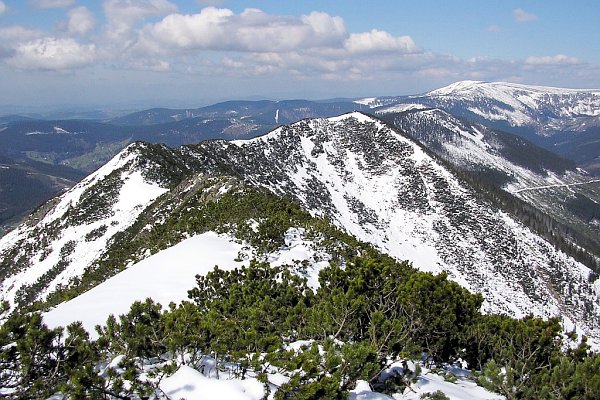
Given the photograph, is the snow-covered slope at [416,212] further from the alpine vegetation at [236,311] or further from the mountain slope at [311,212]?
the alpine vegetation at [236,311]

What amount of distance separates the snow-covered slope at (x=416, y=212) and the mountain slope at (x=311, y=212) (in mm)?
386

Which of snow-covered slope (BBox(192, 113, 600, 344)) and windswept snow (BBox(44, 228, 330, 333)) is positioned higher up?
windswept snow (BBox(44, 228, 330, 333))

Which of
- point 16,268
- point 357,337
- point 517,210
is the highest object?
point 357,337

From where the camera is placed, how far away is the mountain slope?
42.6m

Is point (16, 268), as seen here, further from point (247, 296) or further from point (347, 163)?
point (347, 163)

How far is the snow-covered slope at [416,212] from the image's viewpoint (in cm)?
9112

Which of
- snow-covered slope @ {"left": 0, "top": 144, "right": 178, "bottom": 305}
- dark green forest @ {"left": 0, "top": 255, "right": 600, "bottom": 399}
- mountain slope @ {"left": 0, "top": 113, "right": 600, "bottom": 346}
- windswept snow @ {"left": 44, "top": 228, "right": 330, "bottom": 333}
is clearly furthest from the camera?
snow-covered slope @ {"left": 0, "top": 144, "right": 178, "bottom": 305}

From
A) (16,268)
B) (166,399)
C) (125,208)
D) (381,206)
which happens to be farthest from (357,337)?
(381,206)

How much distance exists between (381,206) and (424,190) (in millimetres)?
13627

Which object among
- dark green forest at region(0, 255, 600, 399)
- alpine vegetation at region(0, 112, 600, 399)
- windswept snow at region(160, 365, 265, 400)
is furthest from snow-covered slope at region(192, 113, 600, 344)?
windswept snow at region(160, 365, 265, 400)

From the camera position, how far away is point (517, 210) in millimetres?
162000

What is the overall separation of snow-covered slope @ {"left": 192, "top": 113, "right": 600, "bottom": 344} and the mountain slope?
39 centimetres

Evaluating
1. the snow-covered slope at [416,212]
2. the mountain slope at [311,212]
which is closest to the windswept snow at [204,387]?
the mountain slope at [311,212]

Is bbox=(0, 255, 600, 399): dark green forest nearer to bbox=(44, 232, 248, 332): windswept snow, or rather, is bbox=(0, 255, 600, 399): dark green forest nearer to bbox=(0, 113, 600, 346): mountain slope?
bbox=(44, 232, 248, 332): windswept snow
